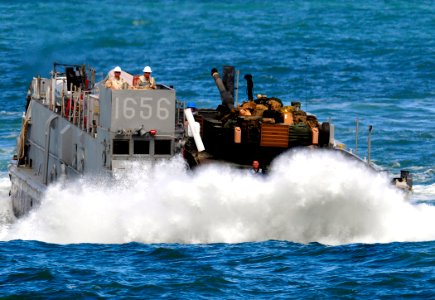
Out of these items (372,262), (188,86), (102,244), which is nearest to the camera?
(372,262)

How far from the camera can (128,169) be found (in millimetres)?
43562

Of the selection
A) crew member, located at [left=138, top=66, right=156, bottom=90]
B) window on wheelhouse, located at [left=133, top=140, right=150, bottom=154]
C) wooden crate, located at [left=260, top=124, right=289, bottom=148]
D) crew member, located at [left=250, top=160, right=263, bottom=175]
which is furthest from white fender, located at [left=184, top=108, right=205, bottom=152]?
crew member, located at [left=250, top=160, right=263, bottom=175]

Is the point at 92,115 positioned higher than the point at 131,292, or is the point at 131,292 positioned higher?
the point at 92,115

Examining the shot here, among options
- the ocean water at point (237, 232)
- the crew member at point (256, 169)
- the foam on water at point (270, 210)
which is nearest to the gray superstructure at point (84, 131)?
the ocean water at point (237, 232)

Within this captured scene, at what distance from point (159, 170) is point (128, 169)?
0.86 meters

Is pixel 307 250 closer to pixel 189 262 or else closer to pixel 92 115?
pixel 189 262

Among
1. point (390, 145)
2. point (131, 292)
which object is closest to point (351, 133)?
point (390, 145)

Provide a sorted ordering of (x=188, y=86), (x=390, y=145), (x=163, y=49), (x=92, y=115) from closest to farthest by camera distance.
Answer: (x=92, y=115) → (x=390, y=145) → (x=188, y=86) → (x=163, y=49)

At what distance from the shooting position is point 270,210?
41.8m

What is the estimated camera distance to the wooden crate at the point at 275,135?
44.5 m

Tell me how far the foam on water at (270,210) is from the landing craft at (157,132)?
1745 mm

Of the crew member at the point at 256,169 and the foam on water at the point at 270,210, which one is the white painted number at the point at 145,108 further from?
the crew member at the point at 256,169

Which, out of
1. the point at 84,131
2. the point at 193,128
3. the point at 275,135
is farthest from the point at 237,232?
the point at 84,131

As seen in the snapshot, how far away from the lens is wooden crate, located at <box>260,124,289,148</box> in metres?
44.5
